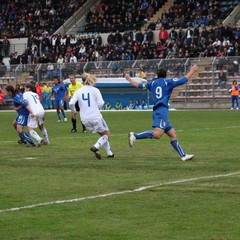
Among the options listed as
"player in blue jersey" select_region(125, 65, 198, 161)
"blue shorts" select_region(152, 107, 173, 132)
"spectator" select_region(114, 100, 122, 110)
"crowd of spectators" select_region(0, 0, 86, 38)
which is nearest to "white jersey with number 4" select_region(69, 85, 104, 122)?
"player in blue jersey" select_region(125, 65, 198, 161)

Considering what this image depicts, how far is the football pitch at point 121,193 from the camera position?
9.18 m

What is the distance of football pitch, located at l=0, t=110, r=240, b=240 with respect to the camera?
30.1 feet

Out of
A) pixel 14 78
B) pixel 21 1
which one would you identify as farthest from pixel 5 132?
pixel 21 1

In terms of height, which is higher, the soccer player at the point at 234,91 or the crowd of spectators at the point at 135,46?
the crowd of spectators at the point at 135,46

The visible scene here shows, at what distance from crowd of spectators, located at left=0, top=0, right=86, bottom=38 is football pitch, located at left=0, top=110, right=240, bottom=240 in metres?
45.3

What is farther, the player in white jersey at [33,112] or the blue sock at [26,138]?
the blue sock at [26,138]

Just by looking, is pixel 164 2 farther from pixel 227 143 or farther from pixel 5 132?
pixel 227 143

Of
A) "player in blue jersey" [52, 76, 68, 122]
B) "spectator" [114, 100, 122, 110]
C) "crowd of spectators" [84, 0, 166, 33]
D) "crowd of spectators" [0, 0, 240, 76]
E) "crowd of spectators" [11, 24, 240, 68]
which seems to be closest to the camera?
"player in blue jersey" [52, 76, 68, 122]

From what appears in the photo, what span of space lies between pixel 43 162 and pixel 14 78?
40590 mm

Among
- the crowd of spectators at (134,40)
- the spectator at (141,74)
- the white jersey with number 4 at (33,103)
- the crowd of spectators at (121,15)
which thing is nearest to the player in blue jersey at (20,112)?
the white jersey with number 4 at (33,103)

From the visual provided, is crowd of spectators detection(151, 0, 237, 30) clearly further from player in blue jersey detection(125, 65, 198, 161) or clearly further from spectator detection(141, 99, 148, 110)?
player in blue jersey detection(125, 65, 198, 161)

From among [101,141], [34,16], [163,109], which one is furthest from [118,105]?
[163,109]

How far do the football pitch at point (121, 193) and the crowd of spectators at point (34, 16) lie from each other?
45.3 metres

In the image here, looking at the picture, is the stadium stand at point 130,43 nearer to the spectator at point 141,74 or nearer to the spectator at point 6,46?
the spectator at point 141,74
